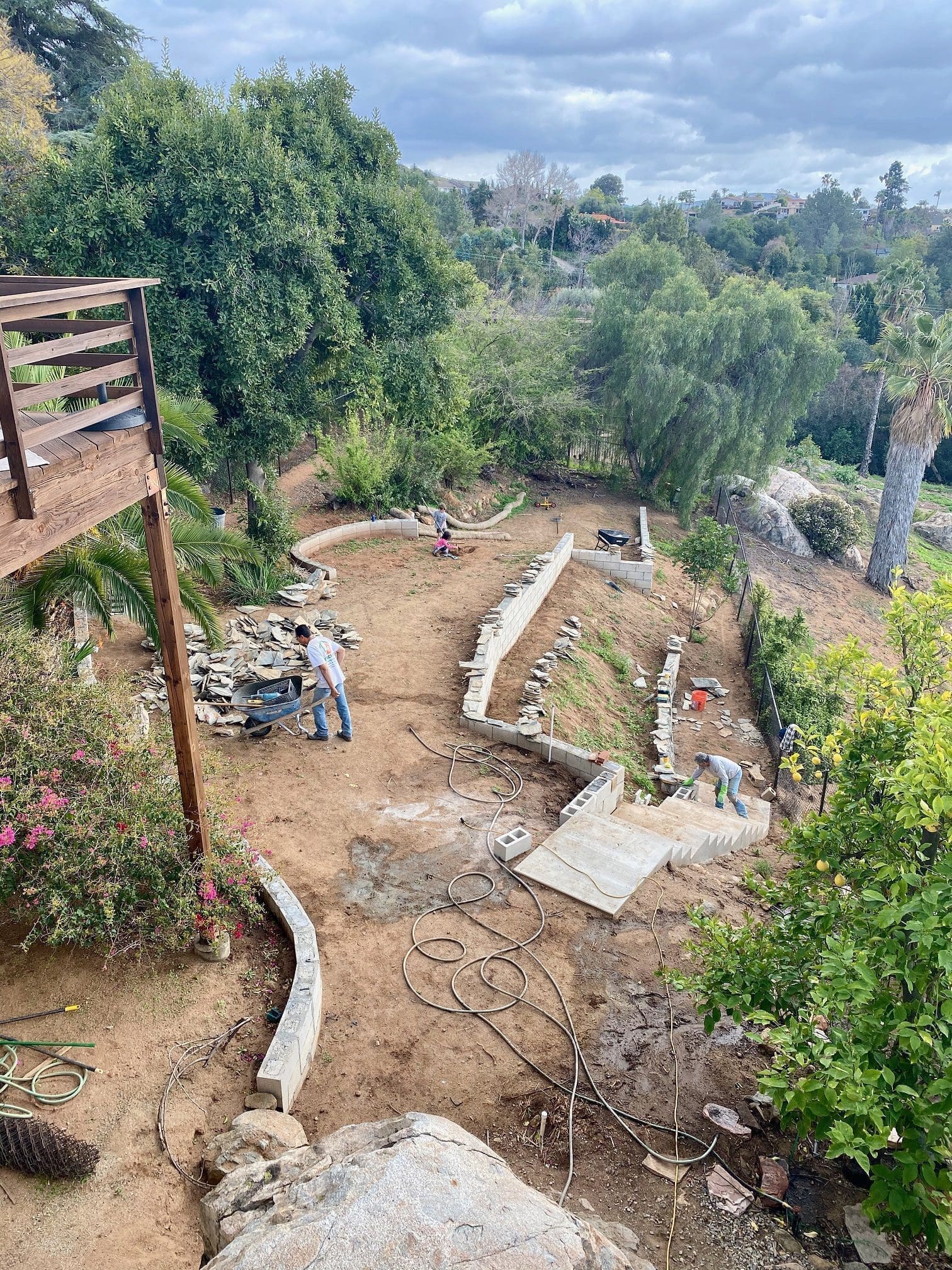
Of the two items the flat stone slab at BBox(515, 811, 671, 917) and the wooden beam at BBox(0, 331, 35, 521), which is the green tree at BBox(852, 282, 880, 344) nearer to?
the flat stone slab at BBox(515, 811, 671, 917)

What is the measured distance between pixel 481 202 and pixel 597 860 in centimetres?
7700

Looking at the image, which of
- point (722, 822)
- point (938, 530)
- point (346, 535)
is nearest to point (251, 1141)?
point (722, 822)

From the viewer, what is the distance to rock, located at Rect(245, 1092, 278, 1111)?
4484 millimetres

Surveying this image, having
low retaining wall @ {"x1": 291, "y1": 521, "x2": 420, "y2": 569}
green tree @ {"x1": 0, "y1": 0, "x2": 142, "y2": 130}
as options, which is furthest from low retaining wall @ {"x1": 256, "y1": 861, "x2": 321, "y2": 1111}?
green tree @ {"x1": 0, "y1": 0, "x2": 142, "y2": 130}

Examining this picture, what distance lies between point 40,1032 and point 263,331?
11097 millimetres

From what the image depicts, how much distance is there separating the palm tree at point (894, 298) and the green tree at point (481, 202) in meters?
40.8

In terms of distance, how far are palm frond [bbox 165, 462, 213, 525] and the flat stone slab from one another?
5.22m

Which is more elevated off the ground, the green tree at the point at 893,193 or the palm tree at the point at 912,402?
the green tree at the point at 893,193

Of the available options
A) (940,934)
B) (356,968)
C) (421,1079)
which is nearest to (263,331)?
(356,968)

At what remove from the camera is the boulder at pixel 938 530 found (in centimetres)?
3116

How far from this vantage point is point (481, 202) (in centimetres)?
7219

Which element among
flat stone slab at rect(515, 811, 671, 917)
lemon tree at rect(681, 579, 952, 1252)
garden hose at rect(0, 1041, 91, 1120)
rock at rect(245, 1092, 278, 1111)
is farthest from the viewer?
flat stone slab at rect(515, 811, 671, 917)

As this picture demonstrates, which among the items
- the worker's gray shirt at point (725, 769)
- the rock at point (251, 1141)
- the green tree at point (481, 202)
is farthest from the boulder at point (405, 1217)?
the green tree at point (481, 202)

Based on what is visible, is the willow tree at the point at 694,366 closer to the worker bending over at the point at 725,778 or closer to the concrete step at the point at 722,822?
the worker bending over at the point at 725,778
